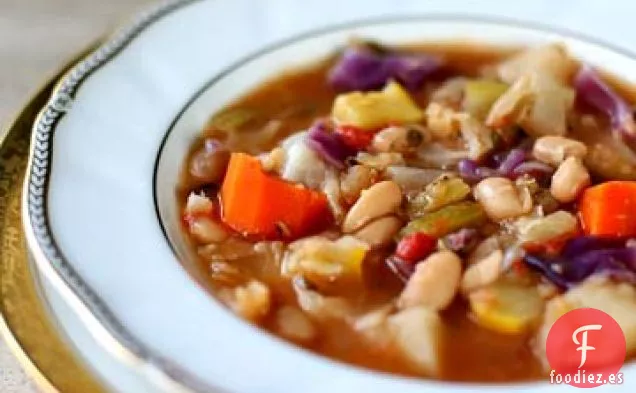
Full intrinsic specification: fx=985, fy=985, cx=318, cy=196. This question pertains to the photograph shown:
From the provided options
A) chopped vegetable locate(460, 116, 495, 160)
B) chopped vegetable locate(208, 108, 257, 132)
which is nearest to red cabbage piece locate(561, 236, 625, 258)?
chopped vegetable locate(460, 116, 495, 160)

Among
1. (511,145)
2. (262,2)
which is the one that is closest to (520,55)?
(511,145)

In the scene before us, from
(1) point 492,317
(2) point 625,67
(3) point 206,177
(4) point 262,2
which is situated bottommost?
(1) point 492,317

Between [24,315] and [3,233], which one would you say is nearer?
[24,315]

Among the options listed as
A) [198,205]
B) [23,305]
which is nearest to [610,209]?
[198,205]

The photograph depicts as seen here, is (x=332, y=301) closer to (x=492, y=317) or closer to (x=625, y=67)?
(x=492, y=317)

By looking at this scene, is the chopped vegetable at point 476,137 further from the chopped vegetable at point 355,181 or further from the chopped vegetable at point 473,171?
the chopped vegetable at point 355,181

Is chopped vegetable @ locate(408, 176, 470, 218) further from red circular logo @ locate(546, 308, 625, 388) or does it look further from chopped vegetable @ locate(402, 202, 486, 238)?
red circular logo @ locate(546, 308, 625, 388)

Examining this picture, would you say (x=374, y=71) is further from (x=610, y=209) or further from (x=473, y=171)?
(x=610, y=209)

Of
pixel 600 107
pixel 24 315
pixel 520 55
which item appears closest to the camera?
pixel 24 315
